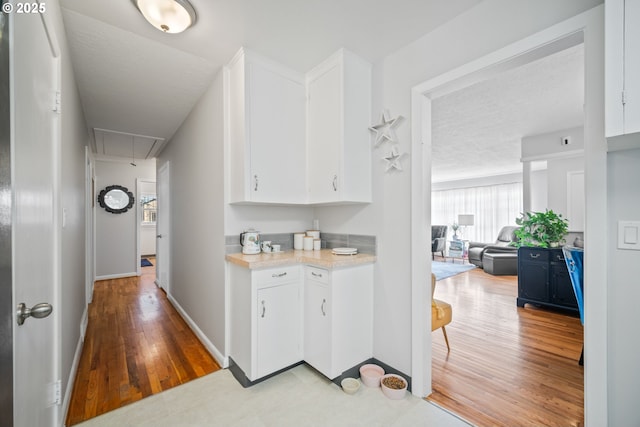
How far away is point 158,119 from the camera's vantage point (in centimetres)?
337

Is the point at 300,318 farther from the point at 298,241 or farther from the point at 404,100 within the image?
the point at 404,100

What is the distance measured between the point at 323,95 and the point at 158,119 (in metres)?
2.33

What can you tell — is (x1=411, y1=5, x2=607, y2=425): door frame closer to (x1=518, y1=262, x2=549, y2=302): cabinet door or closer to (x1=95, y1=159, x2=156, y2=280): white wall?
(x1=518, y1=262, x2=549, y2=302): cabinet door

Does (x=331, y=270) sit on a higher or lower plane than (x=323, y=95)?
lower

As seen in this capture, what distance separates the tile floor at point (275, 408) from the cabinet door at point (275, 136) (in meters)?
1.38

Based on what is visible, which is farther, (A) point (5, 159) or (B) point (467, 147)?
(B) point (467, 147)

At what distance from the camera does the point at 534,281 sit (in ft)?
11.8

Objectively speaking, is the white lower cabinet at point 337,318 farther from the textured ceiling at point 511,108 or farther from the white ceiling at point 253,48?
the textured ceiling at point 511,108

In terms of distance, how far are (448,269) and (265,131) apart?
19.4 ft

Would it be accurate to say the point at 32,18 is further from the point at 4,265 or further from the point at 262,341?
the point at 262,341

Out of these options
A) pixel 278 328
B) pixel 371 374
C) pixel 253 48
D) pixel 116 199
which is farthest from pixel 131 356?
pixel 116 199

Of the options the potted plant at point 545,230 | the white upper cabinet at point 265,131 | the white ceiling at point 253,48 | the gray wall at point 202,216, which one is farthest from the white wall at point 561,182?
the gray wall at point 202,216

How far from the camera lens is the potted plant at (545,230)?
3.50m

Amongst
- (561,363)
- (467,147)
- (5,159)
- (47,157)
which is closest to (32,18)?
(47,157)
